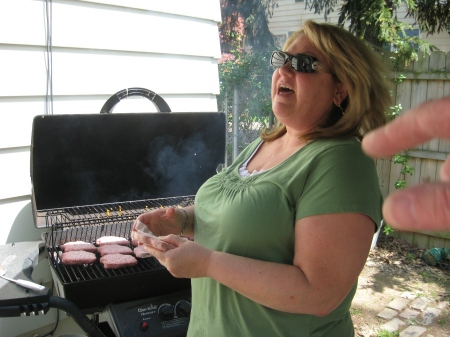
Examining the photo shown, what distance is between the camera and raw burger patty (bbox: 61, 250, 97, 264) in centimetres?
192

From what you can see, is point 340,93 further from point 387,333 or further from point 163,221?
point 387,333

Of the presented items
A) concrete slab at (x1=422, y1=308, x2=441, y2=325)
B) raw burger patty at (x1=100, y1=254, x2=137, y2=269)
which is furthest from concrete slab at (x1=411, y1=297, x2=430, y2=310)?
raw burger patty at (x1=100, y1=254, x2=137, y2=269)

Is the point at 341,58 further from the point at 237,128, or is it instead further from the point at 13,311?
the point at 237,128

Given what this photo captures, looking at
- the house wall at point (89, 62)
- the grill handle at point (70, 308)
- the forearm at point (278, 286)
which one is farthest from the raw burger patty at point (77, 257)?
the forearm at point (278, 286)

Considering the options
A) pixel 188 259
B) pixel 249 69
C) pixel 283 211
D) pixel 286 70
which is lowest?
pixel 188 259

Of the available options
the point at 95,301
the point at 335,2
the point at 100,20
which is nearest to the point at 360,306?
the point at 95,301

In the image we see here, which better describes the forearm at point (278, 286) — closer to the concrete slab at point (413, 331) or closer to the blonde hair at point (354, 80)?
the blonde hair at point (354, 80)

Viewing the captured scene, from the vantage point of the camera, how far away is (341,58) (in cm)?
129

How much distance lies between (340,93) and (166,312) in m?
1.08

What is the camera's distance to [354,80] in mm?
1278

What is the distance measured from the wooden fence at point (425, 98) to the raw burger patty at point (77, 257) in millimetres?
3583

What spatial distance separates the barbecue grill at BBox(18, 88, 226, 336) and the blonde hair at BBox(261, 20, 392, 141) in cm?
99

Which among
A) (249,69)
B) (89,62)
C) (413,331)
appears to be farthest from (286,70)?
(249,69)

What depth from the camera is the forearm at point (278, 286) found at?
3.69ft
